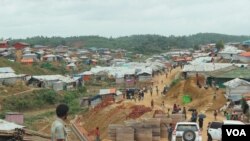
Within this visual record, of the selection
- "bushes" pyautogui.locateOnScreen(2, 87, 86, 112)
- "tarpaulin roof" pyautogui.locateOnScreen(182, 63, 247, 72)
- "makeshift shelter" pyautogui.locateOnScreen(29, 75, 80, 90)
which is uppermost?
"tarpaulin roof" pyautogui.locateOnScreen(182, 63, 247, 72)

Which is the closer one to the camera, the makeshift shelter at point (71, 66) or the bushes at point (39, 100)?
the bushes at point (39, 100)

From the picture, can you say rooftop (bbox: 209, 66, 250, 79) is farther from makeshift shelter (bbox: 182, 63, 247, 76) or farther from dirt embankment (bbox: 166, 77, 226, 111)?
makeshift shelter (bbox: 182, 63, 247, 76)

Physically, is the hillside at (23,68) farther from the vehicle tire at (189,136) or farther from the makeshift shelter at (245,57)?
the vehicle tire at (189,136)

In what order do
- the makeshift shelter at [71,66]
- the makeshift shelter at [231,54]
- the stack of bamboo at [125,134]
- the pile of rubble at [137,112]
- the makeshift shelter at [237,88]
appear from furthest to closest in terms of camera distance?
1. the makeshift shelter at [71,66]
2. the makeshift shelter at [231,54]
3. the makeshift shelter at [237,88]
4. the pile of rubble at [137,112]
5. the stack of bamboo at [125,134]

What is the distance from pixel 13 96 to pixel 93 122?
23359mm

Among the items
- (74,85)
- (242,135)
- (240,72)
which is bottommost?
(74,85)

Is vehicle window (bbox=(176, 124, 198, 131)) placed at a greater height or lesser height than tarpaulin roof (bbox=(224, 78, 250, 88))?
greater

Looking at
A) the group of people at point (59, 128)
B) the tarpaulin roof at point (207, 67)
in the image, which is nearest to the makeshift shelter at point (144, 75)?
the tarpaulin roof at point (207, 67)

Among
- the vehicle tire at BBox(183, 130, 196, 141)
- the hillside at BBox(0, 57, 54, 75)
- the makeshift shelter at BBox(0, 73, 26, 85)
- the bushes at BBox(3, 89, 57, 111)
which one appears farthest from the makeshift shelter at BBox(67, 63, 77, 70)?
the vehicle tire at BBox(183, 130, 196, 141)

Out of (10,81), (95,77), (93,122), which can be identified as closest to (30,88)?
(10,81)

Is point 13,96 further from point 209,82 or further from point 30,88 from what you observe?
point 209,82

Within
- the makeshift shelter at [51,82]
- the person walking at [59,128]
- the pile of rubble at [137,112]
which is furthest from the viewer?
the makeshift shelter at [51,82]

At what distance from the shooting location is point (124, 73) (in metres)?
76.0

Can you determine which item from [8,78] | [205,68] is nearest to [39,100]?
[8,78]
